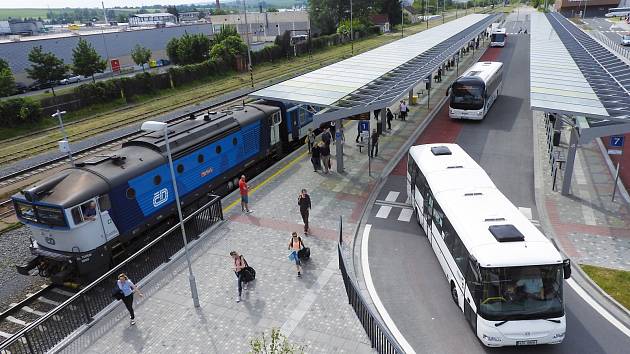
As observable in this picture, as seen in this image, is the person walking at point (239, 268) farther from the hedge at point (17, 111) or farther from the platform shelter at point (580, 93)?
the hedge at point (17, 111)

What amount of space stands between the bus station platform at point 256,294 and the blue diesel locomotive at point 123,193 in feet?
A: 5.86

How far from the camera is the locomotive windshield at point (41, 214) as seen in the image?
45.3ft

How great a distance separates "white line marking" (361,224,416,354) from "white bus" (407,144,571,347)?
1758 mm

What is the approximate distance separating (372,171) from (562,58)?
57.2 feet

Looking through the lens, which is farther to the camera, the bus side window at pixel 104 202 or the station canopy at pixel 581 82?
the station canopy at pixel 581 82

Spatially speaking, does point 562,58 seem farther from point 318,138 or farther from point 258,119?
point 258,119

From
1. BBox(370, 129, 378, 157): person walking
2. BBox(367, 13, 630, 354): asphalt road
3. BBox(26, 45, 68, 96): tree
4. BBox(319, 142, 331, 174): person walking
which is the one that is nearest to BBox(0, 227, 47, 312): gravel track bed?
BBox(367, 13, 630, 354): asphalt road

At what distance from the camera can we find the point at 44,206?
13.9 meters

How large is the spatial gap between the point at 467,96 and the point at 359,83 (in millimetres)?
9024

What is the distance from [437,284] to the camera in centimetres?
1349

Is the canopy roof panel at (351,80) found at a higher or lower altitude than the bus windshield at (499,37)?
higher

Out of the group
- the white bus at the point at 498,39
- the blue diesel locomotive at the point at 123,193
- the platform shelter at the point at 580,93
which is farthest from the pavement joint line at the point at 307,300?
the white bus at the point at 498,39

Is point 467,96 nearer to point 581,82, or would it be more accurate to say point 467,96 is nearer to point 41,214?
point 581,82

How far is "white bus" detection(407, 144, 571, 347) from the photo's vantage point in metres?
10.1
